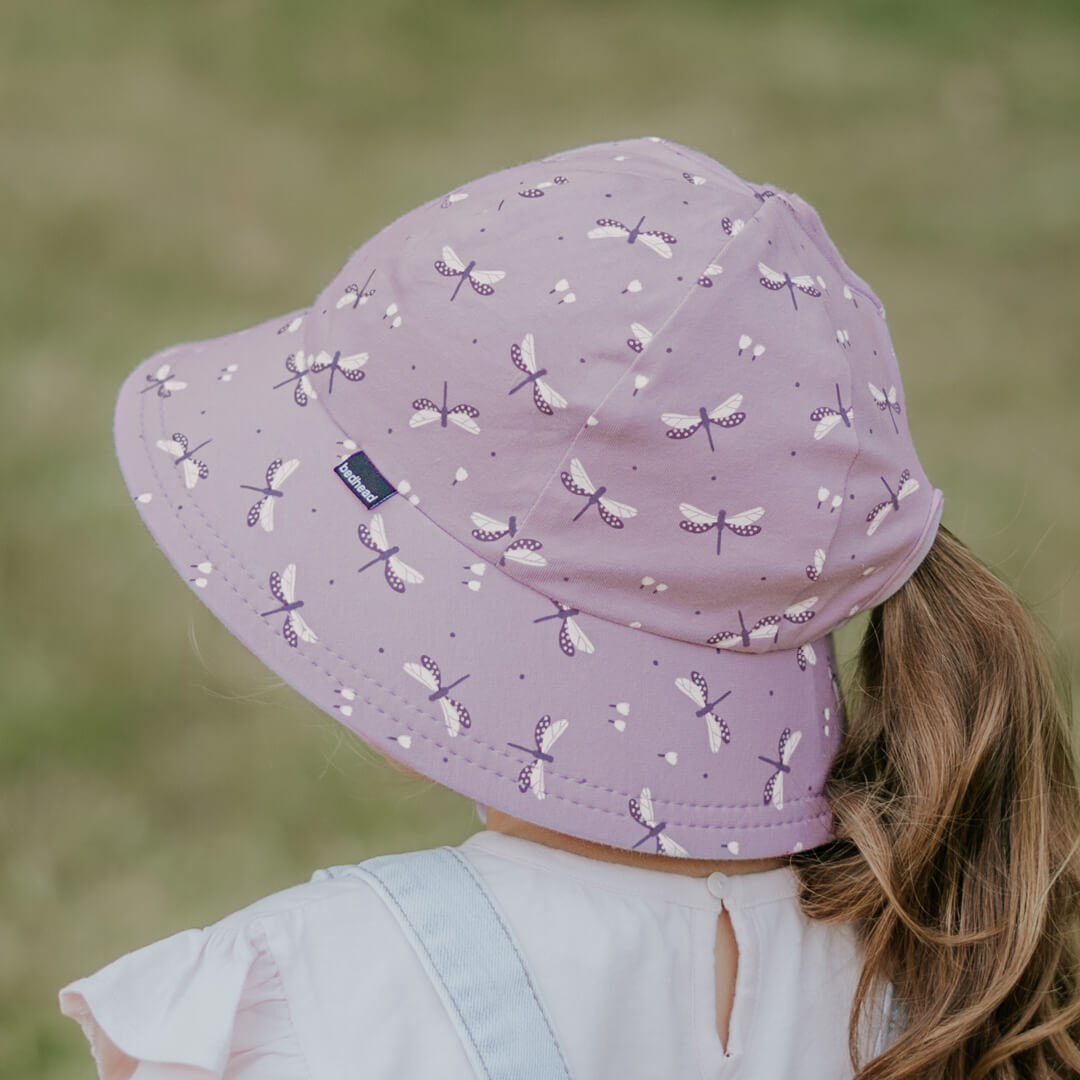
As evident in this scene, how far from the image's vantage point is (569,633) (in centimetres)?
94

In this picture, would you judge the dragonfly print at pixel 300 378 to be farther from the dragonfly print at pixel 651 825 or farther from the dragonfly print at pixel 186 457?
the dragonfly print at pixel 651 825

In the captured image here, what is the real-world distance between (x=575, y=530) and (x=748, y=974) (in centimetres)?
32

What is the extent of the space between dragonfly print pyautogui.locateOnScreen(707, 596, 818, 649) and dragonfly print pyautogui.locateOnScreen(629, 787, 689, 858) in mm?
112

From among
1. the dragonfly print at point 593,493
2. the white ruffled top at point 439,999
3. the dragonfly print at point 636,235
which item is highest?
the dragonfly print at point 636,235

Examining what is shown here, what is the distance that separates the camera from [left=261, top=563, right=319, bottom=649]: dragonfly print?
97 cm

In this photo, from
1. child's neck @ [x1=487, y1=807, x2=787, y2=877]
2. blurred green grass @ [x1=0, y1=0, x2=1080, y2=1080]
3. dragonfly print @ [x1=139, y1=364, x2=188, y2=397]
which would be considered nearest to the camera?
child's neck @ [x1=487, y1=807, x2=787, y2=877]

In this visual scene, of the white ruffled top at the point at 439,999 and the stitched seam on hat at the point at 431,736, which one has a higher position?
the stitched seam on hat at the point at 431,736

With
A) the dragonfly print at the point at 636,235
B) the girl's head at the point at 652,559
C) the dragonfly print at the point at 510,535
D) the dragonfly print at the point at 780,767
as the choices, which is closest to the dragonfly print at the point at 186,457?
the girl's head at the point at 652,559

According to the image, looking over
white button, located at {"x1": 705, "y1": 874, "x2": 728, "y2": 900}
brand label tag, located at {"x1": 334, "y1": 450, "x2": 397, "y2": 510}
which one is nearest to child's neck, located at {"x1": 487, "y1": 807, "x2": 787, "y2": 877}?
white button, located at {"x1": 705, "y1": 874, "x2": 728, "y2": 900}

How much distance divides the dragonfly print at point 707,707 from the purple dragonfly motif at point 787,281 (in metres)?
0.26

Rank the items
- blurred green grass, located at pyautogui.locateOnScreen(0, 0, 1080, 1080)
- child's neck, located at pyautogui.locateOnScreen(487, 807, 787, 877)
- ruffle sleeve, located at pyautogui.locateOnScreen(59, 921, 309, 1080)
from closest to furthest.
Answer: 1. ruffle sleeve, located at pyautogui.locateOnScreen(59, 921, 309, 1080)
2. child's neck, located at pyautogui.locateOnScreen(487, 807, 787, 877)
3. blurred green grass, located at pyautogui.locateOnScreen(0, 0, 1080, 1080)

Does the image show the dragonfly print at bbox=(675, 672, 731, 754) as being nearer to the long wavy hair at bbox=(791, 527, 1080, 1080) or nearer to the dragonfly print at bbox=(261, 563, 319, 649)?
the long wavy hair at bbox=(791, 527, 1080, 1080)

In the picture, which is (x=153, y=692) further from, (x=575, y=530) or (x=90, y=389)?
(x=575, y=530)

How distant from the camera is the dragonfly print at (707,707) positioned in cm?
96
